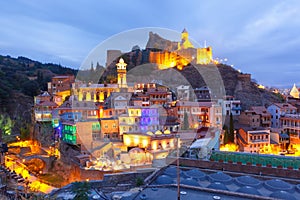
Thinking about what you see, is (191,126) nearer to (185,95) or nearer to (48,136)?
(185,95)

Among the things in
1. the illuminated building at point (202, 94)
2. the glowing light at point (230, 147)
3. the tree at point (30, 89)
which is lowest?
the glowing light at point (230, 147)

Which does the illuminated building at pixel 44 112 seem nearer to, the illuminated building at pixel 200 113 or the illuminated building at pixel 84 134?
the illuminated building at pixel 84 134

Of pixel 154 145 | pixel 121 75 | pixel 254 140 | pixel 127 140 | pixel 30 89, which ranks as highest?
pixel 121 75

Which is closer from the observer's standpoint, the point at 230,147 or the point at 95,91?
the point at 230,147

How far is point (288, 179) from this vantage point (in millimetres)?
8633

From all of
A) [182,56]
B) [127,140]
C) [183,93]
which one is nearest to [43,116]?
[127,140]

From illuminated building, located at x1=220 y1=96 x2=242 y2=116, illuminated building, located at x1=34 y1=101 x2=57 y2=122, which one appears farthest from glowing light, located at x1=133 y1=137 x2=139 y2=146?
illuminated building, located at x1=220 y1=96 x2=242 y2=116

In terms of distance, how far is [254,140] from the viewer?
17.3m

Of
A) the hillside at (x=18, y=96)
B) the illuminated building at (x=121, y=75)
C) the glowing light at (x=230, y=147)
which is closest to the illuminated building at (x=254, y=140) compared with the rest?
the glowing light at (x=230, y=147)

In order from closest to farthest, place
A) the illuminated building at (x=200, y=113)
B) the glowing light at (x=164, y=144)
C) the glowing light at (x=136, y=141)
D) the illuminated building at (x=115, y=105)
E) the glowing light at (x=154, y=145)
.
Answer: the glowing light at (x=154, y=145) → the glowing light at (x=164, y=144) → the glowing light at (x=136, y=141) → the illuminated building at (x=115, y=105) → the illuminated building at (x=200, y=113)

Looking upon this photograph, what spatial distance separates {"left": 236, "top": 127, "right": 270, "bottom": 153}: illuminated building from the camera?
17.2m

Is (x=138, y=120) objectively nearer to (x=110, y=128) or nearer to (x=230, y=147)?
(x=110, y=128)

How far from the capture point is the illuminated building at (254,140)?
17.2 meters

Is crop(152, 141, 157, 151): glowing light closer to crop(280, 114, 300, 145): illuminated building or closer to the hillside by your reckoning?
crop(280, 114, 300, 145): illuminated building
